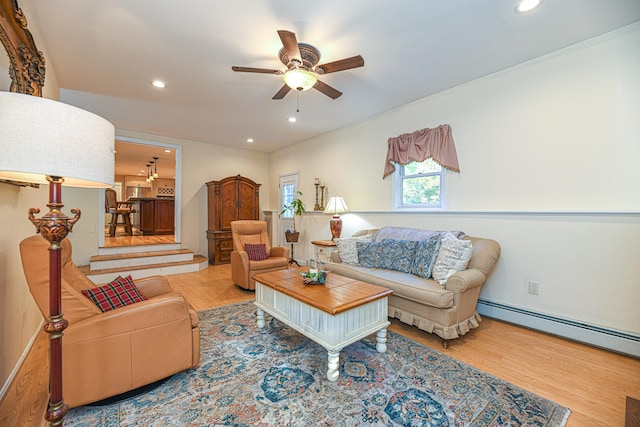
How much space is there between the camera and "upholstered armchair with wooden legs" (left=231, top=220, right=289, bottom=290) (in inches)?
146

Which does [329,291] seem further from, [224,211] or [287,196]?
[287,196]

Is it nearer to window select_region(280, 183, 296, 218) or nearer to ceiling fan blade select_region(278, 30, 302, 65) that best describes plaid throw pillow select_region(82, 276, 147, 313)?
ceiling fan blade select_region(278, 30, 302, 65)

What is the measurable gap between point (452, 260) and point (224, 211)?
4593 mm

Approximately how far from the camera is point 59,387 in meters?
1.09

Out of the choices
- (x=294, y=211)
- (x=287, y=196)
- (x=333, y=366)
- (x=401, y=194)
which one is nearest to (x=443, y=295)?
(x=333, y=366)

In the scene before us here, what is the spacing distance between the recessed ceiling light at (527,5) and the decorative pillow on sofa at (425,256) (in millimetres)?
2002

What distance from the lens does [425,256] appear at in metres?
2.75

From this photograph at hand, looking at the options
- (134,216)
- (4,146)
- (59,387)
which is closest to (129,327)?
(59,387)

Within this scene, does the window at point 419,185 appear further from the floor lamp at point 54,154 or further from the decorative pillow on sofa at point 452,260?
the floor lamp at point 54,154

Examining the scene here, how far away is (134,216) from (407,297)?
34.7 ft

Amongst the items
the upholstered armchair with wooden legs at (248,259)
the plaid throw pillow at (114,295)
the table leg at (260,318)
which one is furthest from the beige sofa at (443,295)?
the plaid throw pillow at (114,295)

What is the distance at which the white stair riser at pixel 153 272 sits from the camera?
429 centimetres

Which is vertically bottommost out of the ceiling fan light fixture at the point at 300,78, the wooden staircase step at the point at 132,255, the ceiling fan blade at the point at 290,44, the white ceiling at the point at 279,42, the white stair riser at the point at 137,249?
the wooden staircase step at the point at 132,255

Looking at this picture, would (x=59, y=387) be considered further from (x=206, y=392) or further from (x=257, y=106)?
(x=257, y=106)
